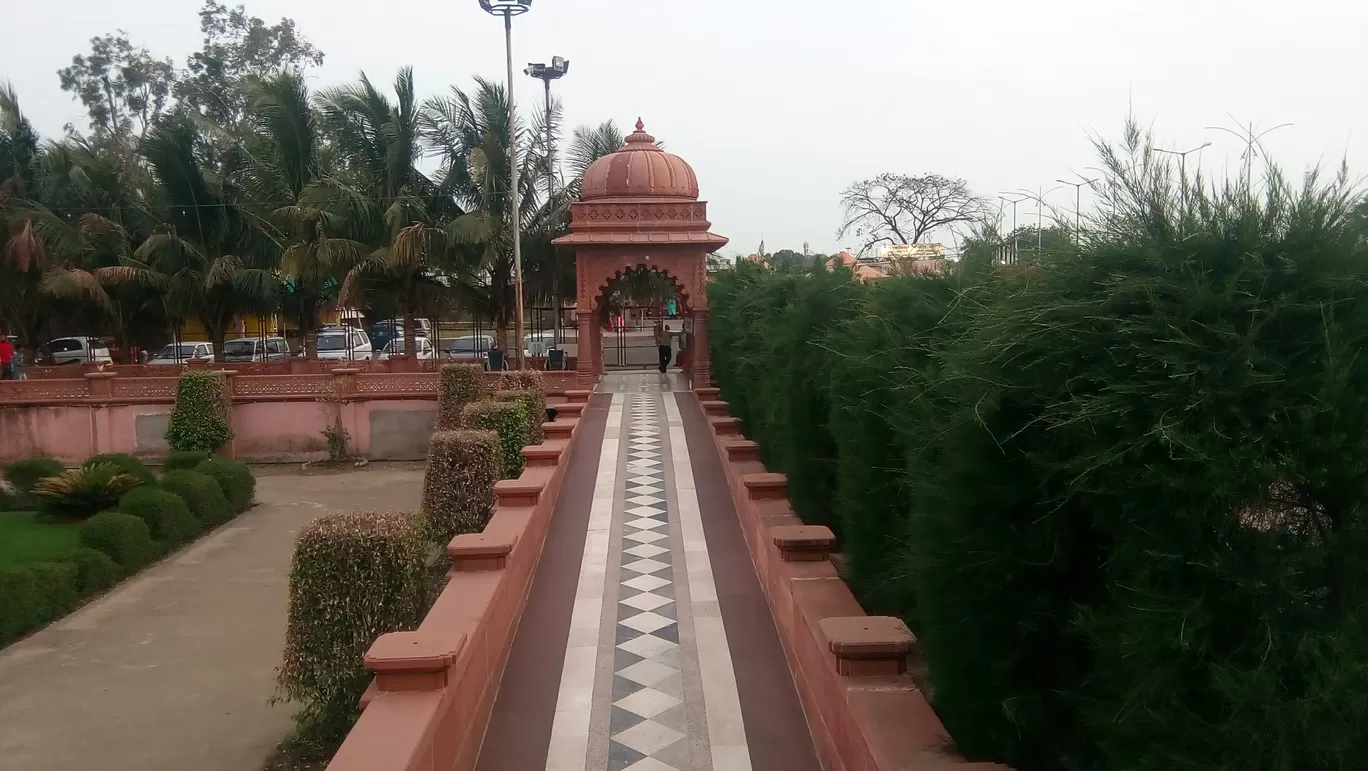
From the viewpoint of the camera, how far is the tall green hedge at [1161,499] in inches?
82.7

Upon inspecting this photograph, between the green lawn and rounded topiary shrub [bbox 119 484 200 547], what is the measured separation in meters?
0.81

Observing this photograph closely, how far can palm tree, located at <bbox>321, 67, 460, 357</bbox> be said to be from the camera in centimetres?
2152

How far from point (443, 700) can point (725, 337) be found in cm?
1010

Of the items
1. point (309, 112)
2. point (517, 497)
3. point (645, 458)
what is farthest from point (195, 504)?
point (309, 112)

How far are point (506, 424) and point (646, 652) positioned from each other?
5.55m

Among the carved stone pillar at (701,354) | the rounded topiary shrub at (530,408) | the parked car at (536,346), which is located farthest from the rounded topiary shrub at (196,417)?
the rounded topiary shrub at (530,408)

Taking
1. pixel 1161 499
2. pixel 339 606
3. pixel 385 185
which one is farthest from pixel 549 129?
pixel 1161 499

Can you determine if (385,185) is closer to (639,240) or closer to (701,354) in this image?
(639,240)

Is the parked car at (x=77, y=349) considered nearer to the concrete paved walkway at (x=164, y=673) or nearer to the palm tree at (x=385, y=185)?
the palm tree at (x=385, y=185)

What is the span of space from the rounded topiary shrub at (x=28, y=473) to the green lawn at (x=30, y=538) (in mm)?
451

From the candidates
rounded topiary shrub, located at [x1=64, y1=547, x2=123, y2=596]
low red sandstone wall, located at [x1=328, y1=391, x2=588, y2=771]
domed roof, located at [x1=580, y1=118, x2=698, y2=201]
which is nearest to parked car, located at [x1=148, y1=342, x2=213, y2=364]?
domed roof, located at [x1=580, y1=118, x2=698, y2=201]

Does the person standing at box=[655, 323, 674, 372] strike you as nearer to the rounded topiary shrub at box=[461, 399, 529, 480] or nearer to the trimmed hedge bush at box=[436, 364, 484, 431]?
the trimmed hedge bush at box=[436, 364, 484, 431]

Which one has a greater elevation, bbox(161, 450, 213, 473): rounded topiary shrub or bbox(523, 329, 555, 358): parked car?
bbox(523, 329, 555, 358): parked car

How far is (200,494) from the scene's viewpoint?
15.2 m
